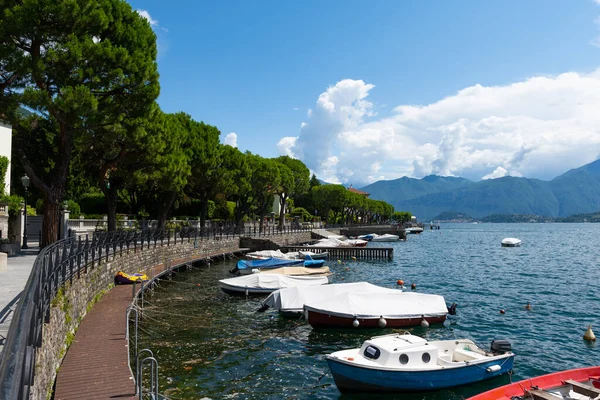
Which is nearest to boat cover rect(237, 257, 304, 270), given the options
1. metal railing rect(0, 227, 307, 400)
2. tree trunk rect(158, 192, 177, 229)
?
metal railing rect(0, 227, 307, 400)

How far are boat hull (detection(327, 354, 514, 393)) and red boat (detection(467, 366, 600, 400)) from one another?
2534mm

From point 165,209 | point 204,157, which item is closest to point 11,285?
point 165,209

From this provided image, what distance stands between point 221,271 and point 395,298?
2354 centimetres

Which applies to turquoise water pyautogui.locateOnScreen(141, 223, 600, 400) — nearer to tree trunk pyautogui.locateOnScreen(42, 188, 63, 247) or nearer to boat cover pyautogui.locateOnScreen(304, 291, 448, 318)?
boat cover pyautogui.locateOnScreen(304, 291, 448, 318)

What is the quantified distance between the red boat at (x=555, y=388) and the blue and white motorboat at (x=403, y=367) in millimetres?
2524

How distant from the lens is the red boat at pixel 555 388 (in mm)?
12570

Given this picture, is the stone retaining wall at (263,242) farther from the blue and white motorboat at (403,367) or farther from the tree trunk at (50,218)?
the blue and white motorboat at (403,367)

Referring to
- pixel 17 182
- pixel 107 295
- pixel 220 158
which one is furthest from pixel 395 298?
pixel 17 182

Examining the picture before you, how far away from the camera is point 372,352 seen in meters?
15.5

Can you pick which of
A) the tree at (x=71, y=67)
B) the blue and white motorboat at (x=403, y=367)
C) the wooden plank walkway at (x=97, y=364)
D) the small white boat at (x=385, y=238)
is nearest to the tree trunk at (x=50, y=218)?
the tree at (x=71, y=67)

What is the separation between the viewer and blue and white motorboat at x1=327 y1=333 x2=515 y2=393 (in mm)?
14805

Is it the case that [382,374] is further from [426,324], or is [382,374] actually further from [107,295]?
[107,295]

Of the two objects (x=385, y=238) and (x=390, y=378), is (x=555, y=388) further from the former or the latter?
(x=385, y=238)

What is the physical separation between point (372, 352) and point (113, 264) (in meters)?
18.5
